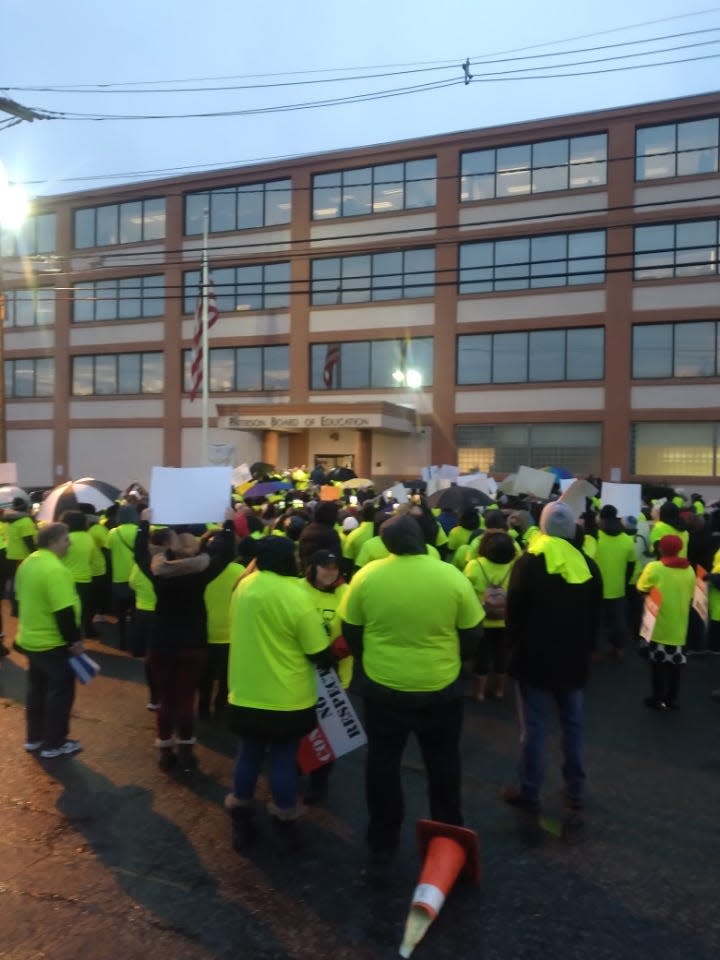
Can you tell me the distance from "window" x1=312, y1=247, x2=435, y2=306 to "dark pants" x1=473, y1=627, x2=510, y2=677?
2401 cm

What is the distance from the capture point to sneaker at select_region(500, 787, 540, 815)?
475cm

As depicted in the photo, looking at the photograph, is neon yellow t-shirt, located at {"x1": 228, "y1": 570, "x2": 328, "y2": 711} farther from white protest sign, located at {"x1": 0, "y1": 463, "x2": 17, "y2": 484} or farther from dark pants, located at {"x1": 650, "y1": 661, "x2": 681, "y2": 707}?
white protest sign, located at {"x1": 0, "y1": 463, "x2": 17, "y2": 484}

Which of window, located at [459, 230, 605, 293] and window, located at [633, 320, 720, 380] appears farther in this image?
window, located at [459, 230, 605, 293]

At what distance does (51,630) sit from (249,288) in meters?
28.5

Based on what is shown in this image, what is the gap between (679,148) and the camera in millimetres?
27281

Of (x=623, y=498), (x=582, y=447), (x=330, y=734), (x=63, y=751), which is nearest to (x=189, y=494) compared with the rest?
(x=63, y=751)

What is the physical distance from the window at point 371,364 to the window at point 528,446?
292cm

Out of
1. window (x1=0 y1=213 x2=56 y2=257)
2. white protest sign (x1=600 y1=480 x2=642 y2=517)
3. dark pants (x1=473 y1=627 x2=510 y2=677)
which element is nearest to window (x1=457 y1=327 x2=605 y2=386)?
white protest sign (x1=600 y1=480 x2=642 y2=517)

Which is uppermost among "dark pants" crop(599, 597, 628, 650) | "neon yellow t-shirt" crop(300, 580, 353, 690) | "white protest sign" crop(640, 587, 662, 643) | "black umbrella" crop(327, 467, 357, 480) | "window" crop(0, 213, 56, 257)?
"window" crop(0, 213, 56, 257)

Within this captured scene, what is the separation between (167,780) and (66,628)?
4.08 ft

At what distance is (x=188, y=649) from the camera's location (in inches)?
208

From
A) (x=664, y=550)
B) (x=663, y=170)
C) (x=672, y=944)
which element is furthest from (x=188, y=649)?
(x=663, y=170)

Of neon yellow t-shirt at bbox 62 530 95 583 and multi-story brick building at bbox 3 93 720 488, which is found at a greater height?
multi-story brick building at bbox 3 93 720 488

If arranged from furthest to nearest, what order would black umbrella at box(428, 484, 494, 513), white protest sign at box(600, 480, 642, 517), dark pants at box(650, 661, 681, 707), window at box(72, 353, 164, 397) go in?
window at box(72, 353, 164, 397)
black umbrella at box(428, 484, 494, 513)
white protest sign at box(600, 480, 642, 517)
dark pants at box(650, 661, 681, 707)
